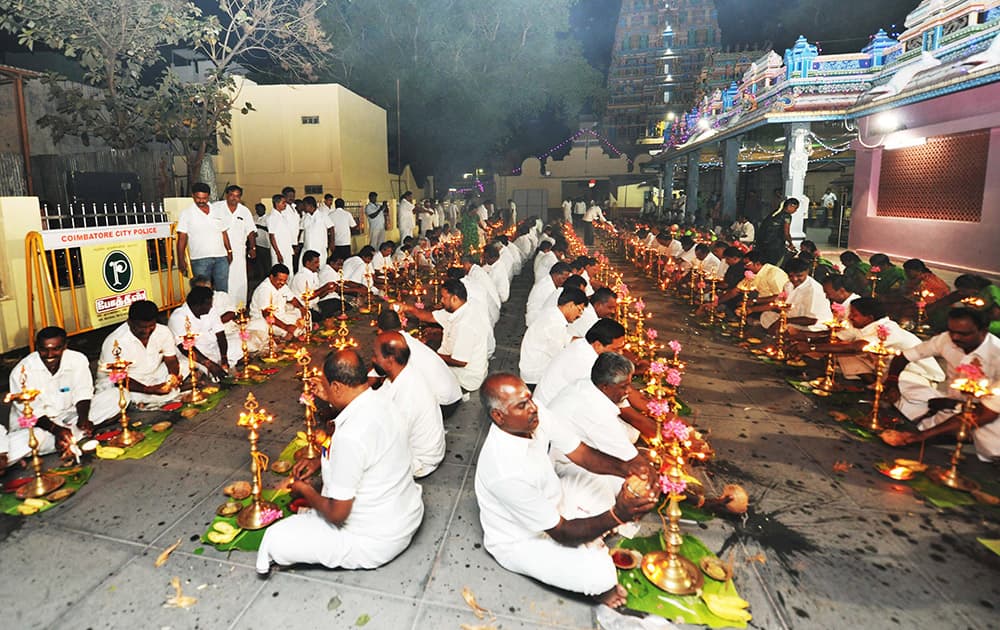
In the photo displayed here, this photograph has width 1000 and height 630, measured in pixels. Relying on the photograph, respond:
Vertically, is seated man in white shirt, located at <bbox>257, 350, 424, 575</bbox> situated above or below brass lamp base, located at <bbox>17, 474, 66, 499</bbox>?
above

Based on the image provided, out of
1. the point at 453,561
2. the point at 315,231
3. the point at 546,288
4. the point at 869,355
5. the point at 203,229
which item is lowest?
the point at 453,561

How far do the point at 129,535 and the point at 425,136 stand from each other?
84.6 feet

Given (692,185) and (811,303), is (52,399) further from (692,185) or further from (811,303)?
(692,185)

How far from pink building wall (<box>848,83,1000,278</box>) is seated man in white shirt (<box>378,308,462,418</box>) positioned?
10.5 metres

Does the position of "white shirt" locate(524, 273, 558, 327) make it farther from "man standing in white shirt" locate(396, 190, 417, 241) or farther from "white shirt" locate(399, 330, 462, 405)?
"man standing in white shirt" locate(396, 190, 417, 241)

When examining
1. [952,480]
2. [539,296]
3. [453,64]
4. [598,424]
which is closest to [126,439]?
[598,424]

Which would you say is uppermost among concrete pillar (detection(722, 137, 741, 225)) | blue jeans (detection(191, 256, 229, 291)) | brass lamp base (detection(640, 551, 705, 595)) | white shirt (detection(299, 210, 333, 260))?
concrete pillar (detection(722, 137, 741, 225))

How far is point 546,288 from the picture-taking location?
→ 7.80 m

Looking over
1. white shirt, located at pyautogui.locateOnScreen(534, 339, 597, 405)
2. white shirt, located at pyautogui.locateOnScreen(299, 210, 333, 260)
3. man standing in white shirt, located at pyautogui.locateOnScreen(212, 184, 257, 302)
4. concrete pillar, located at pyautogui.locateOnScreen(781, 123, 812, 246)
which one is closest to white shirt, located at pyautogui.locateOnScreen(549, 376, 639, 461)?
white shirt, located at pyautogui.locateOnScreen(534, 339, 597, 405)

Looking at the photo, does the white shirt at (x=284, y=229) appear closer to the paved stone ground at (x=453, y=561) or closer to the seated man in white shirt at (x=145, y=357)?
the seated man in white shirt at (x=145, y=357)

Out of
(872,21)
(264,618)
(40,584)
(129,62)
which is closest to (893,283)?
(264,618)

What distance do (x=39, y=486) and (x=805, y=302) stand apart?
8.20 m

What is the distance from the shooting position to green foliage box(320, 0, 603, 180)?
24125 millimetres

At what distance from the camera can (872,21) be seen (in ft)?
89.9
